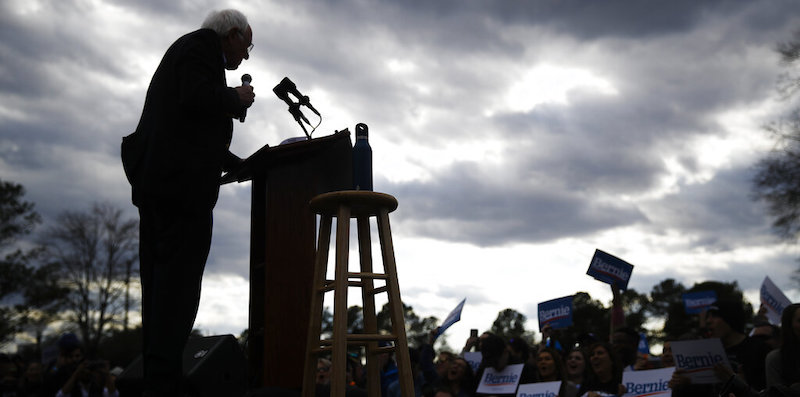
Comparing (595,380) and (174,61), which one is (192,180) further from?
A: (595,380)

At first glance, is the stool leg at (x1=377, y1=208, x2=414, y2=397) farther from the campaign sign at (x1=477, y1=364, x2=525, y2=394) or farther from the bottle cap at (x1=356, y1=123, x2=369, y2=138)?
the campaign sign at (x1=477, y1=364, x2=525, y2=394)

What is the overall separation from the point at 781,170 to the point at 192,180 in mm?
19593

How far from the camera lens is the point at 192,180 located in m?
1.98

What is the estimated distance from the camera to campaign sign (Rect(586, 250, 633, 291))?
23.8 feet

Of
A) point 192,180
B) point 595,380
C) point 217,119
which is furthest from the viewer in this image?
point 595,380

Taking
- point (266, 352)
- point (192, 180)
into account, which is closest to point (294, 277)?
point (266, 352)

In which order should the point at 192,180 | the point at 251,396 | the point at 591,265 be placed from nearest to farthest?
the point at 192,180 < the point at 251,396 < the point at 591,265

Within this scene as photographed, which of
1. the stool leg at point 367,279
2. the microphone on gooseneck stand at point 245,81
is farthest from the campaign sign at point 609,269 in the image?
the microphone on gooseneck stand at point 245,81

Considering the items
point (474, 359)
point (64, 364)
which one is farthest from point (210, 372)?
point (474, 359)

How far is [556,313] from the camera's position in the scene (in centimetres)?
752

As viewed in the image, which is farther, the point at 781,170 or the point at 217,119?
the point at 781,170

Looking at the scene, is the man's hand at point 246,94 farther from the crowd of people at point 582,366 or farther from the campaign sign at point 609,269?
the campaign sign at point 609,269

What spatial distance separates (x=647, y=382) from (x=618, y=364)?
35cm

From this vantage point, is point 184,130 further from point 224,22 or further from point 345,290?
point 345,290
